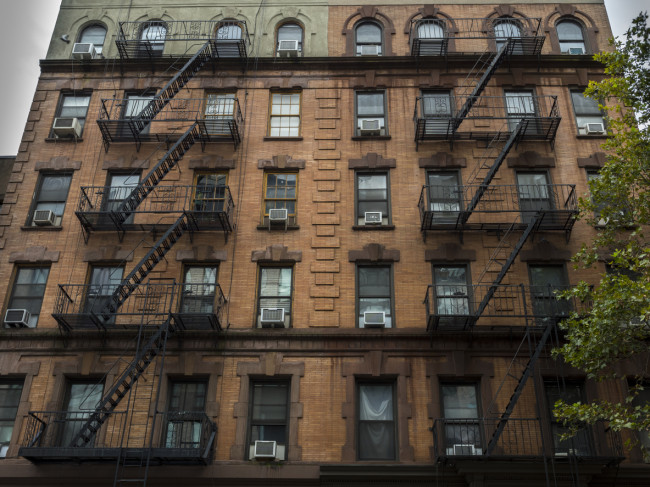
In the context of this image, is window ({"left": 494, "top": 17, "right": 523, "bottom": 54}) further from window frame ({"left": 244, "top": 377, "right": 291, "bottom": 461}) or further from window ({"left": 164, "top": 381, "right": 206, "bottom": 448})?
window ({"left": 164, "top": 381, "right": 206, "bottom": 448})

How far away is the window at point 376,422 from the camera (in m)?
19.2

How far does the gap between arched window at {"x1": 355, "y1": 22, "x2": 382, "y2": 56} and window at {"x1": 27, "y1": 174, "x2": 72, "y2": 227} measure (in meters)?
11.5

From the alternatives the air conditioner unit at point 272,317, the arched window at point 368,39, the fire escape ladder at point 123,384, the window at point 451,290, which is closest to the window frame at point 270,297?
the air conditioner unit at point 272,317

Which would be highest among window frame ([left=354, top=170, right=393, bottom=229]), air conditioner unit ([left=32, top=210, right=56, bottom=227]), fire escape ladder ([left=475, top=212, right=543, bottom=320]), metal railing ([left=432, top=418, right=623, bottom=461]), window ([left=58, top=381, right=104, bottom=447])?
window frame ([left=354, top=170, right=393, bottom=229])

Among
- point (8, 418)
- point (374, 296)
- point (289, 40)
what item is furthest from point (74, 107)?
point (374, 296)

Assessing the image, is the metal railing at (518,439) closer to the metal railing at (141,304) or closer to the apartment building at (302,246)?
the apartment building at (302,246)

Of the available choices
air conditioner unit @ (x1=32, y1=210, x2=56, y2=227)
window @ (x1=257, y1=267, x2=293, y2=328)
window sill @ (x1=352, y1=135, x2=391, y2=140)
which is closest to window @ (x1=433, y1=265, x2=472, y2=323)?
window @ (x1=257, y1=267, x2=293, y2=328)

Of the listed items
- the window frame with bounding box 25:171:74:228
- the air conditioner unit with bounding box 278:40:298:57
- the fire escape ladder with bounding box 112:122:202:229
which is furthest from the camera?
the air conditioner unit with bounding box 278:40:298:57

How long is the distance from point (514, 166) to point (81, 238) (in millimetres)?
14241

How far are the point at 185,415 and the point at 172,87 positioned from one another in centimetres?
1152

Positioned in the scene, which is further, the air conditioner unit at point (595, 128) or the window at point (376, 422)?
the air conditioner unit at point (595, 128)

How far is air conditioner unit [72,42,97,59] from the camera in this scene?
2585 centimetres

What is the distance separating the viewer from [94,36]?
27250 mm

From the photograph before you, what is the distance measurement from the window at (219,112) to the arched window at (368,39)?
17.0ft
